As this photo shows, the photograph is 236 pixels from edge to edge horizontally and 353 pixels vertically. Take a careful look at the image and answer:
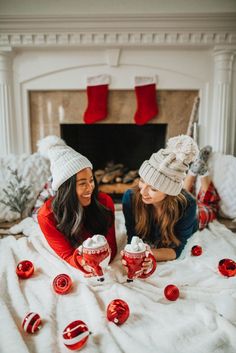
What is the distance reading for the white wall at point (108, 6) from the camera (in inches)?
95.6

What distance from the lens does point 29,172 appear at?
227 centimetres

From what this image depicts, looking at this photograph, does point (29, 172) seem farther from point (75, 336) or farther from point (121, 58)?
point (75, 336)

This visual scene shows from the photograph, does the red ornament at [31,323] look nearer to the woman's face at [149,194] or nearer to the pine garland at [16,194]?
the woman's face at [149,194]

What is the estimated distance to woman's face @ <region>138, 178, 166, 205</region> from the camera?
1.22m

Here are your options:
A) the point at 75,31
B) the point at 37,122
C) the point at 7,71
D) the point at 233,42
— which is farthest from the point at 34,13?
the point at 233,42

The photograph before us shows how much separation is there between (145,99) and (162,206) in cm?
164

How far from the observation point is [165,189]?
1176 mm

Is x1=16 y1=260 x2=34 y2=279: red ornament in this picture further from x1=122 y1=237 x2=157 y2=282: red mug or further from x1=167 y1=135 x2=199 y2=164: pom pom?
x1=167 y1=135 x2=199 y2=164: pom pom

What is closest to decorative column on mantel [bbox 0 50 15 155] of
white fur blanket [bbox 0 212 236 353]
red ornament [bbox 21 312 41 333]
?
white fur blanket [bbox 0 212 236 353]

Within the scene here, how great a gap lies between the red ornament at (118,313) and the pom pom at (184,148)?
61 centimetres

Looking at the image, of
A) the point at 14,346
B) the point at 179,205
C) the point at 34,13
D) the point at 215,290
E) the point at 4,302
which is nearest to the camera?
the point at 14,346

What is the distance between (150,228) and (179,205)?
19cm

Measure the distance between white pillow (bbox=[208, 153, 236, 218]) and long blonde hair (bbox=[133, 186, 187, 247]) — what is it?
1000 mm

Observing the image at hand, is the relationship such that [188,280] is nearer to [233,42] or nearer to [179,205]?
[179,205]
